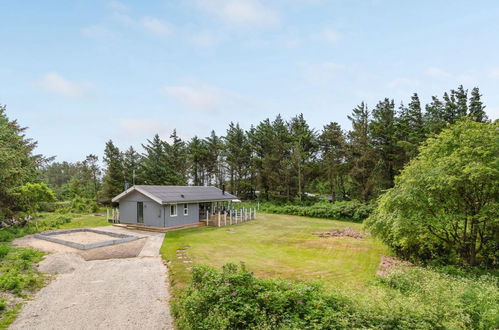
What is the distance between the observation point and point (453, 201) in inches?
361

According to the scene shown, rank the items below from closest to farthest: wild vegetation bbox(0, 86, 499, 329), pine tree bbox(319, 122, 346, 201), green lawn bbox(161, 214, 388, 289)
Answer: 1. wild vegetation bbox(0, 86, 499, 329)
2. green lawn bbox(161, 214, 388, 289)
3. pine tree bbox(319, 122, 346, 201)

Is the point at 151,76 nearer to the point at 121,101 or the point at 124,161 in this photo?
the point at 121,101

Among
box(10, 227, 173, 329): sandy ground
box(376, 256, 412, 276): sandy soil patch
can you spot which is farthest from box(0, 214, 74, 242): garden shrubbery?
box(376, 256, 412, 276): sandy soil patch

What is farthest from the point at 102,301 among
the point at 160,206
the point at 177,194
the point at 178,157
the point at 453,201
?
the point at 178,157

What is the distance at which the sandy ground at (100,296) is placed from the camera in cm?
587

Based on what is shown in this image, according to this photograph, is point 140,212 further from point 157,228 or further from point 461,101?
point 461,101

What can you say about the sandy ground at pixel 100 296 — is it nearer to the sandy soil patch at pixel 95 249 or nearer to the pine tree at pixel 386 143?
the sandy soil patch at pixel 95 249

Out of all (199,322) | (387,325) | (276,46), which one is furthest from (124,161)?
(387,325)

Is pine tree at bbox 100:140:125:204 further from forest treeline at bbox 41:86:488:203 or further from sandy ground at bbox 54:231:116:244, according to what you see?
sandy ground at bbox 54:231:116:244

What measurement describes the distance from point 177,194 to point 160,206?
6.46ft

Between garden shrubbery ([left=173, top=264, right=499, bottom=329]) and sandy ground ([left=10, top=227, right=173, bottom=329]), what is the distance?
106 centimetres

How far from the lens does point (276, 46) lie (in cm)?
1805

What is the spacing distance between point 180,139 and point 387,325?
116 feet

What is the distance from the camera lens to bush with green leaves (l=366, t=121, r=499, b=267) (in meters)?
8.48
